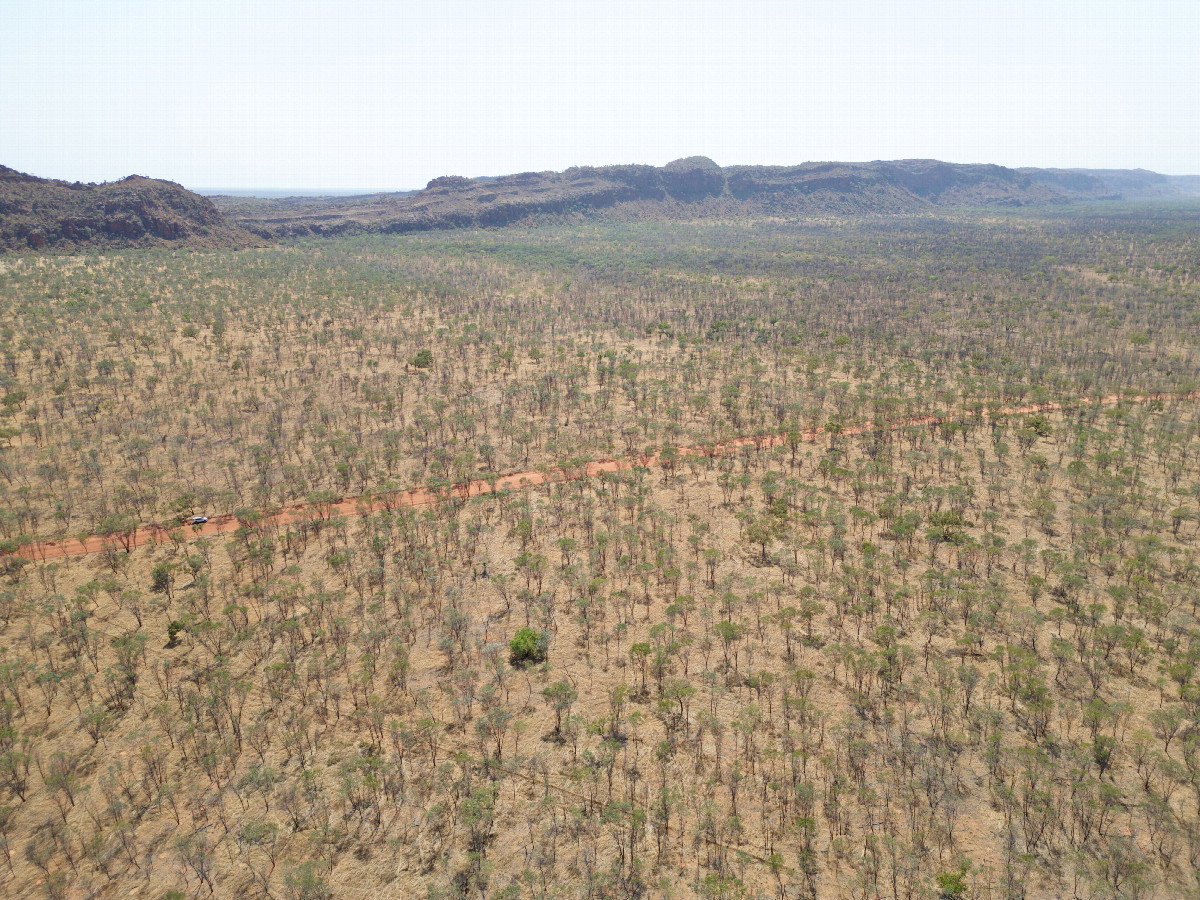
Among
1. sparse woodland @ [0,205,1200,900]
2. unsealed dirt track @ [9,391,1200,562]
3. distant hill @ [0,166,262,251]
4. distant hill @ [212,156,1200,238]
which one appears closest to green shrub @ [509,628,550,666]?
sparse woodland @ [0,205,1200,900]

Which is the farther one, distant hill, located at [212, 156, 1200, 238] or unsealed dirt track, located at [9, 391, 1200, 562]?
distant hill, located at [212, 156, 1200, 238]

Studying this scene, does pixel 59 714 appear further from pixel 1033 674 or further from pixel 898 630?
pixel 1033 674

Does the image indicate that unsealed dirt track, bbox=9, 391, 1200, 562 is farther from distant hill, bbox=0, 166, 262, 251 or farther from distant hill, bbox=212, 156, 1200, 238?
distant hill, bbox=212, 156, 1200, 238

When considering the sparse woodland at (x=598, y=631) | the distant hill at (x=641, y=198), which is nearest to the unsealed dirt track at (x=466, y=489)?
the sparse woodland at (x=598, y=631)

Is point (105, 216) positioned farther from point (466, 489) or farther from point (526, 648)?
point (526, 648)

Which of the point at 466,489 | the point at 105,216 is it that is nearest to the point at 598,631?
the point at 466,489

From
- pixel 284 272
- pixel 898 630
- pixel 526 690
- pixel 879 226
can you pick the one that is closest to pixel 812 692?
pixel 898 630

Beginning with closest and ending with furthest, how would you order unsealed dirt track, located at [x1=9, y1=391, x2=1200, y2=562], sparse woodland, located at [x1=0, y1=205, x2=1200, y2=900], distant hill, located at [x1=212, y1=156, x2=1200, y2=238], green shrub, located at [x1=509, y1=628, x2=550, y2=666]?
sparse woodland, located at [x1=0, y1=205, x2=1200, y2=900] < green shrub, located at [x1=509, y1=628, x2=550, y2=666] < unsealed dirt track, located at [x1=9, y1=391, x2=1200, y2=562] < distant hill, located at [x1=212, y1=156, x2=1200, y2=238]
